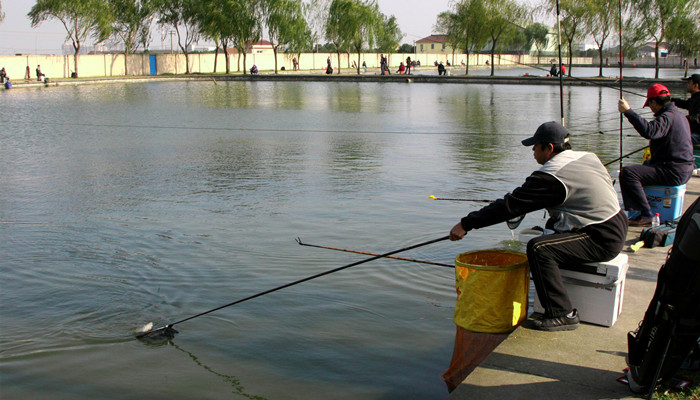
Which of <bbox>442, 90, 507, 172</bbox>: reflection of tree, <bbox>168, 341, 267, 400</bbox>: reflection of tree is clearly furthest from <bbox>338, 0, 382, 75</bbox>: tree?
<bbox>168, 341, 267, 400</bbox>: reflection of tree

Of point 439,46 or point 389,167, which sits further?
point 439,46

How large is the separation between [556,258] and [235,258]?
4012 millimetres

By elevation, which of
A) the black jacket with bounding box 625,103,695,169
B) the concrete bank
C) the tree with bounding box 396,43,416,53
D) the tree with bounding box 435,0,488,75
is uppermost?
the tree with bounding box 396,43,416,53

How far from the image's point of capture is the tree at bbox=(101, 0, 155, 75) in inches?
2461

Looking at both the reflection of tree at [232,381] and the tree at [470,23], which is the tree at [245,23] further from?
the reflection of tree at [232,381]

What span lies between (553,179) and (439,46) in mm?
124613

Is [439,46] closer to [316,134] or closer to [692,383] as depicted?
[316,134]

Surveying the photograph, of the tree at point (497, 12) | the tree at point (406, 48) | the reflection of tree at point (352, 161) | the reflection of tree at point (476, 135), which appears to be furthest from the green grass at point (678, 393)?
the tree at point (406, 48)

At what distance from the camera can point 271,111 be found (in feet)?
83.6

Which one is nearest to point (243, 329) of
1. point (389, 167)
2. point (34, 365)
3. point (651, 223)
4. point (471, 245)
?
point (34, 365)

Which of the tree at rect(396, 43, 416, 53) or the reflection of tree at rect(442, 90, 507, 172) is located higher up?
the tree at rect(396, 43, 416, 53)

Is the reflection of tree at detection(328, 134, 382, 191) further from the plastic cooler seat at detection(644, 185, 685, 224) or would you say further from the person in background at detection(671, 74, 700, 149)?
the plastic cooler seat at detection(644, 185, 685, 224)

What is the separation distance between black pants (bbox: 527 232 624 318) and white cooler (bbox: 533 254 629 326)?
0.26ft

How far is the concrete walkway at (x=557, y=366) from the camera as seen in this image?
11.5ft
